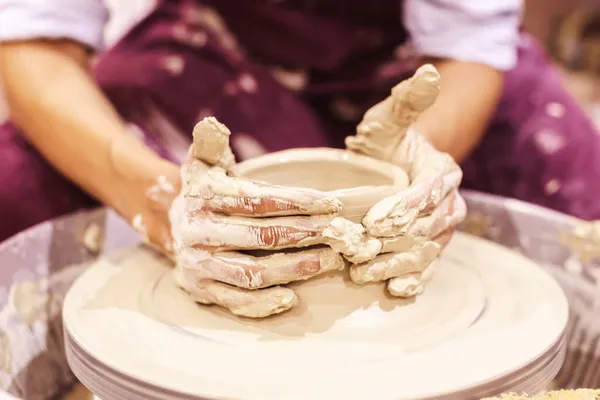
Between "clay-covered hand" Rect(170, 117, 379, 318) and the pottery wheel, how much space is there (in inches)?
1.8

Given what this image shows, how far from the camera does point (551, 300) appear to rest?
36.2 inches

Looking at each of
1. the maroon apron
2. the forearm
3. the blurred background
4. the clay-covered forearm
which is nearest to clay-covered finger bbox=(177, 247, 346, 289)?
the clay-covered forearm

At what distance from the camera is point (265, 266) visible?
0.77 m

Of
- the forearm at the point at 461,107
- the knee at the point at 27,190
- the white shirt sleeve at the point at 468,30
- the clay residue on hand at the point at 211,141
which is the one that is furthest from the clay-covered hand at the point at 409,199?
the knee at the point at 27,190

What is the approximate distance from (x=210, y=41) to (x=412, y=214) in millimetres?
923

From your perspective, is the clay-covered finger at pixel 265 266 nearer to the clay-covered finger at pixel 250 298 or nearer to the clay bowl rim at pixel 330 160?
the clay-covered finger at pixel 250 298

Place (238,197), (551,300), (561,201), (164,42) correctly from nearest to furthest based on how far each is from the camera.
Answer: (238,197), (551,300), (561,201), (164,42)

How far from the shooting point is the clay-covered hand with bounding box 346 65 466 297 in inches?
31.3

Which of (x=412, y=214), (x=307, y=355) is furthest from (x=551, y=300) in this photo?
(x=307, y=355)

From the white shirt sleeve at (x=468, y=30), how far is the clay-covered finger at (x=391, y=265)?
0.70 m

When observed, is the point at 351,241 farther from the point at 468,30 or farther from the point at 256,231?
the point at 468,30

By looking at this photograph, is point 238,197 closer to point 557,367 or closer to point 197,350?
point 197,350

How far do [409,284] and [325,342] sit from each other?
0.14m

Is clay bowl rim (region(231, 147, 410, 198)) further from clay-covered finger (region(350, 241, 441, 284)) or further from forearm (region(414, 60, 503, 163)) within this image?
forearm (region(414, 60, 503, 163))
